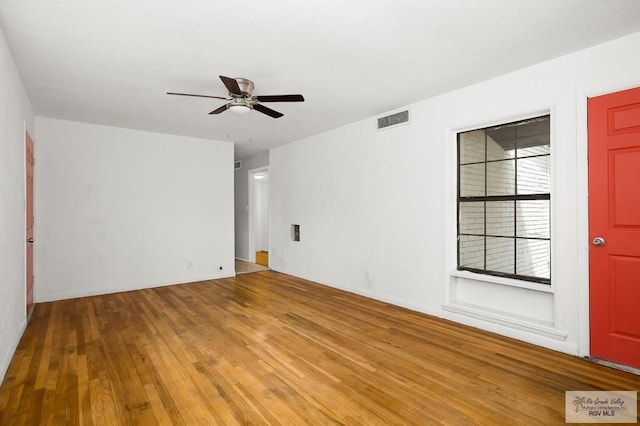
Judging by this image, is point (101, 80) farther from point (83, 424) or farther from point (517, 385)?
point (517, 385)

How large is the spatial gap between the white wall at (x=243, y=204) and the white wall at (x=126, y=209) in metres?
1.39

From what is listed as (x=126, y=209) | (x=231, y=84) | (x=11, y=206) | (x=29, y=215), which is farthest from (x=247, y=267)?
(x=231, y=84)

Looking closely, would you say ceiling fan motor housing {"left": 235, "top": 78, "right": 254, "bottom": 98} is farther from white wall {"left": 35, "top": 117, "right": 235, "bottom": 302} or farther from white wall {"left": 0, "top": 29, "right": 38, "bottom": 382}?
white wall {"left": 35, "top": 117, "right": 235, "bottom": 302}

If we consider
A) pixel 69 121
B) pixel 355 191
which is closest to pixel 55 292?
pixel 69 121

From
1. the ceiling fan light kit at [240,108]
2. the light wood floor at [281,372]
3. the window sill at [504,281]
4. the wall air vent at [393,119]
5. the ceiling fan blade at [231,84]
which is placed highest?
the wall air vent at [393,119]

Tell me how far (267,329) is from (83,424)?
1.78 m

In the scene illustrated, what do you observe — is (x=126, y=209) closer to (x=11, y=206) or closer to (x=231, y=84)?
(x=11, y=206)

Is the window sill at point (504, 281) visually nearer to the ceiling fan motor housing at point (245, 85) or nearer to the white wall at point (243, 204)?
the ceiling fan motor housing at point (245, 85)

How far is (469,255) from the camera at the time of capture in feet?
12.5

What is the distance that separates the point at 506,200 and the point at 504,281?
33.0 inches

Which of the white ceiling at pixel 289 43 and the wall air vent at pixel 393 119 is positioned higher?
the white ceiling at pixel 289 43

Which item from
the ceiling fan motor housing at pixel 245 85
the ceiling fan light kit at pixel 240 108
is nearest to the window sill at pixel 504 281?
the ceiling fan light kit at pixel 240 108

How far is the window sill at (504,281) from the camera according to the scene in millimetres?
3043

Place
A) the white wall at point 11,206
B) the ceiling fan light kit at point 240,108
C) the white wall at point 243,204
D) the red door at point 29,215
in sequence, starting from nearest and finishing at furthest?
the white wall at point 11,206 < the ceiling fan light kit at point 240,108 < the red door at point 29,215 < the white wall at point 243,204
